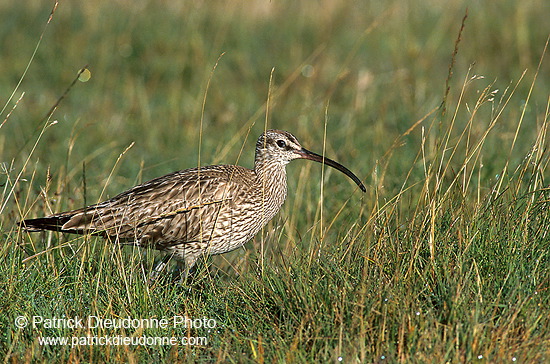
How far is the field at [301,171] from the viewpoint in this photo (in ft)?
13.6

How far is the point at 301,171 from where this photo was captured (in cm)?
766

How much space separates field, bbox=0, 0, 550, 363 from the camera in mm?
4137

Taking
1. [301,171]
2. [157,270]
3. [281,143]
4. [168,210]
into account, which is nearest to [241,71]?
[301,171]

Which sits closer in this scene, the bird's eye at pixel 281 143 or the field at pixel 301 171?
the field at pixel 301 171

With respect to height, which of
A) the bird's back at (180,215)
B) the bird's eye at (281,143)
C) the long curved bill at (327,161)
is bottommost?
the bird's back at (180,215)

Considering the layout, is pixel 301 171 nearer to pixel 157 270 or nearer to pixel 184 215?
pixel 184 215

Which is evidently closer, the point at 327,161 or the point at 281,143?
the point at 327,161

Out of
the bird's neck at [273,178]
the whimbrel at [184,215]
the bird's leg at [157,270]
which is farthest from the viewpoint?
the bird's neck at [273,178]

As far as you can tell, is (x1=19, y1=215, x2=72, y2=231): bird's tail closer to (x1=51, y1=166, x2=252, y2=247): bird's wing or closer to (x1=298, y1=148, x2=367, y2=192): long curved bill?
(x1=51, y1=166, x2=252, y2=247): bird's wing

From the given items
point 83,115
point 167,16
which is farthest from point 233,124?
point 167,16

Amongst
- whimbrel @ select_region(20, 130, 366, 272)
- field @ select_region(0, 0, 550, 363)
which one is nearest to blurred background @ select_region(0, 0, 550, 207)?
field @ select_region(0, 0, 550, 363)

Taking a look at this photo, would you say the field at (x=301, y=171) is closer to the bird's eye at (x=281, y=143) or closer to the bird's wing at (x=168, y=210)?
the bird's wing at (x=168, y=210)

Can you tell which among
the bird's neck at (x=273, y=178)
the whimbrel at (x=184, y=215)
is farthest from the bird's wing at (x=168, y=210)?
the bird's neck at (x=273, y=178)

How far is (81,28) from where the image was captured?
12414mm
